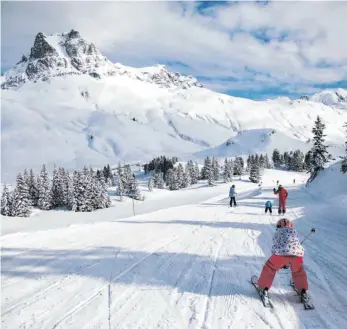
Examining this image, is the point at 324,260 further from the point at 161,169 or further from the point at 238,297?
the point at 161,169

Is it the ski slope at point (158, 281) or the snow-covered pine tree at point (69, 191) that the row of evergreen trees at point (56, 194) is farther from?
the ski slope at point (158, 281)

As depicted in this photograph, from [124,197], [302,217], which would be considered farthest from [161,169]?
[302,217]

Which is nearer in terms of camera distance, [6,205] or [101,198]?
[6,205]

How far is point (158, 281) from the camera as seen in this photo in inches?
311

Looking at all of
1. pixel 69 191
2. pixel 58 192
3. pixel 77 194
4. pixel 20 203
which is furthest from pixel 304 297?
pixel 58 192

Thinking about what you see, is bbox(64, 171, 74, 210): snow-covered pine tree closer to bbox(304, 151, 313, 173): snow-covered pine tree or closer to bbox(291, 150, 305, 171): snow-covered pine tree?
bbox(304, 151, 313, 173): snow-covered pine tree

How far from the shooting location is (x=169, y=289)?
7.37m

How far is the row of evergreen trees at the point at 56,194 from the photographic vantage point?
61.2 metres

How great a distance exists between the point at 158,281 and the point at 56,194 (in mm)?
67834

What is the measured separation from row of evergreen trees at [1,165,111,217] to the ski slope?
169 feet

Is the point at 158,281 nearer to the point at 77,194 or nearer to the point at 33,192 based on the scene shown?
the point at 77,194

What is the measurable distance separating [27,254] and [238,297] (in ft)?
22.2

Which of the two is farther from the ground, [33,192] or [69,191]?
[69,191]

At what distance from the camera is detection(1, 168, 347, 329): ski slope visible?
6.06 meters
